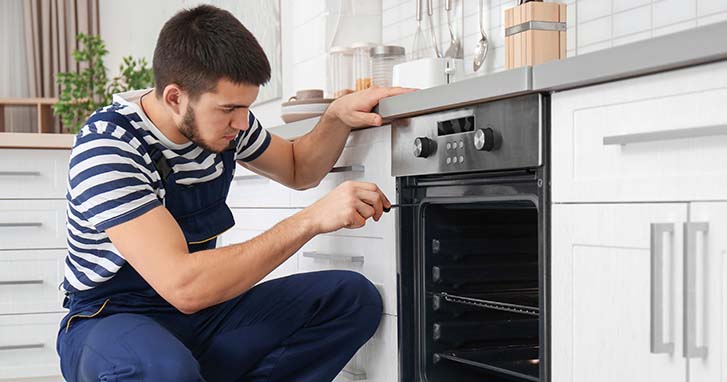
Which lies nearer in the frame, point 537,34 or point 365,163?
point 537,34

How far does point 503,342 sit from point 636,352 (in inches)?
30.2

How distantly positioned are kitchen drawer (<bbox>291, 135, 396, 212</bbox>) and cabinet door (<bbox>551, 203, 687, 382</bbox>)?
66 centimetres

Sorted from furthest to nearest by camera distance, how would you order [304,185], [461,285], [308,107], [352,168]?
[308,107], [304,185], [352,168], [461,285]

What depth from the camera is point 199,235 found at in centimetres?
217

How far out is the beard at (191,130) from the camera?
1988 mm

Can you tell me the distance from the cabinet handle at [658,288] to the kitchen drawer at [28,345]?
298 cm

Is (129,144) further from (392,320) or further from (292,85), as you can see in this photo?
(292,85)

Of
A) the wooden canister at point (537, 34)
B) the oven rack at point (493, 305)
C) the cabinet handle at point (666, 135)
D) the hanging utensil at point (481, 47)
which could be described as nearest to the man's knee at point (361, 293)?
the oven rack at point (493, 305)

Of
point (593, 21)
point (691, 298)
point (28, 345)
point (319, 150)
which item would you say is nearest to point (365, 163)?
point (319, 150)

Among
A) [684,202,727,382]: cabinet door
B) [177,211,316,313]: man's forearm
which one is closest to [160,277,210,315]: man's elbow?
[177,211,316,313]: man's forearm

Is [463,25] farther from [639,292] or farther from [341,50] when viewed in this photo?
[639,292]

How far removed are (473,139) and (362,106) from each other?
0.43 metres

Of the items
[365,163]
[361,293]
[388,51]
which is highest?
[388,51]

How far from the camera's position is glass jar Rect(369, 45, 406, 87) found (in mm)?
2680
